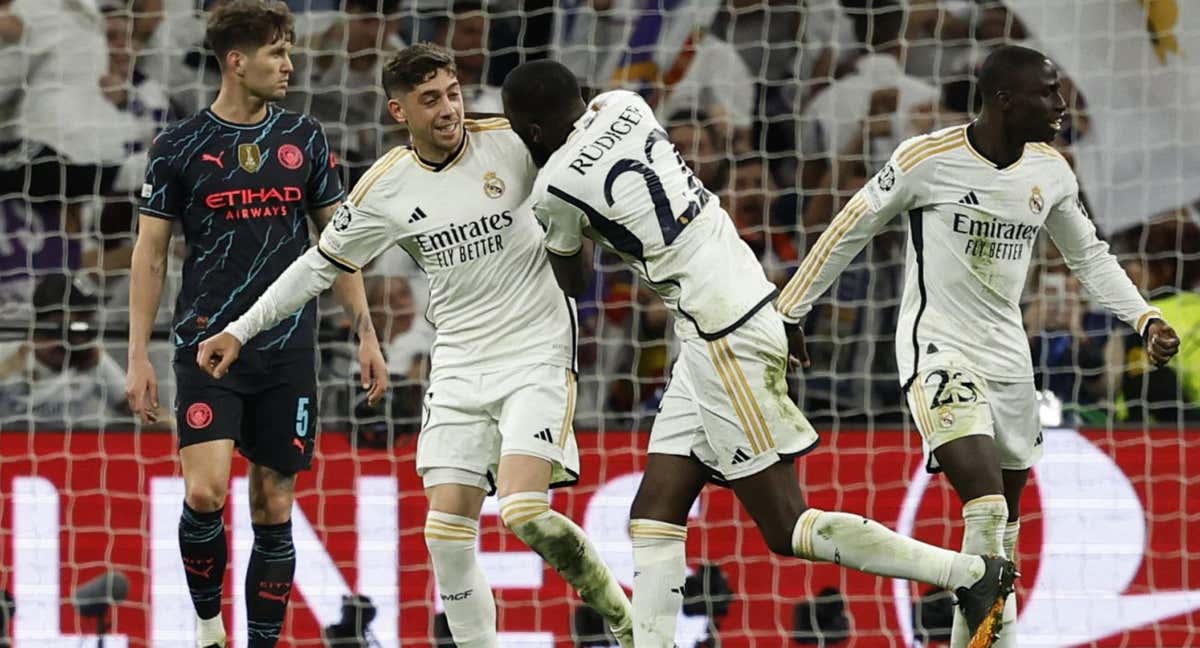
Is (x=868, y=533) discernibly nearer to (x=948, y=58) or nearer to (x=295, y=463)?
(x=295, y=463)

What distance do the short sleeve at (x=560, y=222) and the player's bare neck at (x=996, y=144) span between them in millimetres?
1280

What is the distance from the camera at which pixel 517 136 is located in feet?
18.7

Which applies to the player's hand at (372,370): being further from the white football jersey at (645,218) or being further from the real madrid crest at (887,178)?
the real madrid crest at (887,178)

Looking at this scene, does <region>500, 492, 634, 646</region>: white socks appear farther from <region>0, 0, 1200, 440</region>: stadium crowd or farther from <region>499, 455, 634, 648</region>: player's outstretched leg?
<region>0, 0, 1200, 440</region>: stadium crowd

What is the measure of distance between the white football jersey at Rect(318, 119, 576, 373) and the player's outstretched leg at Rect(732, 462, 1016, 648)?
77 cm

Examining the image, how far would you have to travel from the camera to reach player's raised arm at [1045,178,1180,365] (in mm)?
5820

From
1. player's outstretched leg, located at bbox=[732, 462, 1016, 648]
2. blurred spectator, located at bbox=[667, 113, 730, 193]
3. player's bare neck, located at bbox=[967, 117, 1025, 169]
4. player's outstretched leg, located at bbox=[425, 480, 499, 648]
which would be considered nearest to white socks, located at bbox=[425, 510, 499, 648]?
player's outstretched leg, located at bbox=[425, 480, 499, 648]

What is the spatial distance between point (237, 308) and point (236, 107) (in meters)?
0.65

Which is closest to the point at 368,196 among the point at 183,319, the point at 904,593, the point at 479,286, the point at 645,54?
the point at 479,286

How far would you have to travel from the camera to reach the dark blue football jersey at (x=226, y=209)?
6035 millimetres

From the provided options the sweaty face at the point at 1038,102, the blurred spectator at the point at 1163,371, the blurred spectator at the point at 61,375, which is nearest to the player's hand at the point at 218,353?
the sweaty face at the point at 1038,102

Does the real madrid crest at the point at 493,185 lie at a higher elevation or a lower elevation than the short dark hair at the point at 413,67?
lower

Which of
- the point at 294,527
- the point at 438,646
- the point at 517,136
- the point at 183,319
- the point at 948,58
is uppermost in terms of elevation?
the point at 948,58

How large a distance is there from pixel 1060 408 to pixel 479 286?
2.91 meters
